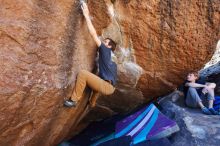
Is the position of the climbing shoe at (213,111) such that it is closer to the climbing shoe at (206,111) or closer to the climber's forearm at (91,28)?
the climbing shoe at (206,111)

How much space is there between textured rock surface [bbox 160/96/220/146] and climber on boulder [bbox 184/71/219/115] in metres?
0.15

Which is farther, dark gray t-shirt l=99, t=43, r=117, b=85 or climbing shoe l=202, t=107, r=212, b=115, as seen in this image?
climbing shoe l=202, t=107, r=212, b=115

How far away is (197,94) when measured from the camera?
7766mm

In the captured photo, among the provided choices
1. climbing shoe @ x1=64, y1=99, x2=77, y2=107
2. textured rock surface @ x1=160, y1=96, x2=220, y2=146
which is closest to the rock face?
climbing shoe @ x1=64, y1=99, x2=77, y2=107

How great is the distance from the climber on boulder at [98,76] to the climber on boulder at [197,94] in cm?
205

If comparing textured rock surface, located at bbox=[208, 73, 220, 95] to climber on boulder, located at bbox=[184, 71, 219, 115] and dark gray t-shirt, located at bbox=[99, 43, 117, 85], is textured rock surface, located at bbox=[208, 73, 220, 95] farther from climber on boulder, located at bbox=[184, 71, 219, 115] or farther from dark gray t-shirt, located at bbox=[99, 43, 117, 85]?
dark gray t-shirt, located at bbox=[99, 43, 117, 85]

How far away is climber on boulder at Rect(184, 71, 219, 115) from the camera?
7609mm

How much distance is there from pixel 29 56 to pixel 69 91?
1.04 meters

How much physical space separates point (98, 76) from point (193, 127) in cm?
209

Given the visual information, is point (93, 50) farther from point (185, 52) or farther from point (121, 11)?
point (185, 52)

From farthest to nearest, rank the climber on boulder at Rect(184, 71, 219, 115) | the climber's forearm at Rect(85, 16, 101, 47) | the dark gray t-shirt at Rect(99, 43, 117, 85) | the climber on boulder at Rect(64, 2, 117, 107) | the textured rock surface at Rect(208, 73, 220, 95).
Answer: the textured rock surface at Rect(208, 73, 220, 95)
the climber on boulder at Rect(184, 71, 219, 115)
the dark gray t-shirt at Rect(99, 43, 117, 85)
the climber on boulder at Rect(64, 2, 117, 107)
the climber's forearm at Rect(85, 16, 101, 47)

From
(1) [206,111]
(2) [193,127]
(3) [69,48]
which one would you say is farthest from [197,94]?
(3) [69,48]

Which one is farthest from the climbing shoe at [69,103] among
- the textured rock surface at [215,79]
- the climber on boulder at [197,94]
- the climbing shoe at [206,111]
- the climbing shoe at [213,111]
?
the textured rock surface at [215,79]

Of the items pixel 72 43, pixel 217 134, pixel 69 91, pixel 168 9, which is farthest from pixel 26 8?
pixel 217 134
